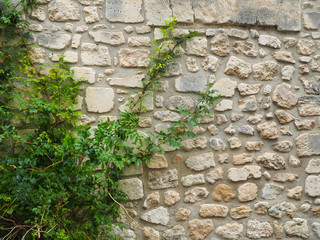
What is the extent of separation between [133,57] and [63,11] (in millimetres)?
668

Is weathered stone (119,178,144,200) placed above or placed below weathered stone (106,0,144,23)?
below

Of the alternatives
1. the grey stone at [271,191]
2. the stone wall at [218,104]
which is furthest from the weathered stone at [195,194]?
the grey stone at [271,191]

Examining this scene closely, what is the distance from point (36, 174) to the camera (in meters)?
2.05

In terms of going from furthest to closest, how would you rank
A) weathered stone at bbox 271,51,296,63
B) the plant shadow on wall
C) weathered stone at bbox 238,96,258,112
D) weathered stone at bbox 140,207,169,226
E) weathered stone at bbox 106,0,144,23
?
weathered stone at bbox 271,51,296,63 → weathered stone at bbox 238,96,258,112 → weathered stone at bbox 106,0,144,23 → weathered stone at bbox 140,207,169,226 → the plant shadow on wall

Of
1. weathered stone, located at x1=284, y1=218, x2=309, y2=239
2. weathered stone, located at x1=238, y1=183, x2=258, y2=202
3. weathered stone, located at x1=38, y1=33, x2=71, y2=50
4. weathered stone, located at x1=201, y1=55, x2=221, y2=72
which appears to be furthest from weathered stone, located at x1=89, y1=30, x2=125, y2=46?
weathered stone, located at x1=284, y1=218, x2=309, y2=239

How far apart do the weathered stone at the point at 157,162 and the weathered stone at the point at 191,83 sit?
0.58m

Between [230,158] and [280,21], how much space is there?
1327 mm

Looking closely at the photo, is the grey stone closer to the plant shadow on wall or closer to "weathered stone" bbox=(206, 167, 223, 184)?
"weathered stone" bbox=(206, 167, 223, 184)

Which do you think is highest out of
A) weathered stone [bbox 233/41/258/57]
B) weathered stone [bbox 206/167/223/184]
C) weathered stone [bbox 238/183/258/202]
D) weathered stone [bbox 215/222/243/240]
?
weathered stone [bbox 233/41/258/57]

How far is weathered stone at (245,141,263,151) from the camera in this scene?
2559 millimetres

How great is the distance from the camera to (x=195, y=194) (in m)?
2.46

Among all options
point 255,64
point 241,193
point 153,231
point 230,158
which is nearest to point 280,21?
point 255,64

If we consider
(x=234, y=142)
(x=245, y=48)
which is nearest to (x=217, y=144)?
(x=234, y=142)

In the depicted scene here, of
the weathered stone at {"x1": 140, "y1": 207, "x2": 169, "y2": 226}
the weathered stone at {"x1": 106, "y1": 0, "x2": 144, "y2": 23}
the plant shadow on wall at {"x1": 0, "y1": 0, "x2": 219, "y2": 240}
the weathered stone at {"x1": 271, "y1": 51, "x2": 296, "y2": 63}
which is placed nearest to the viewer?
the plant shadow on wall at {"x1": 0, "y1": 0, "x2": 219, "y2": 240}
